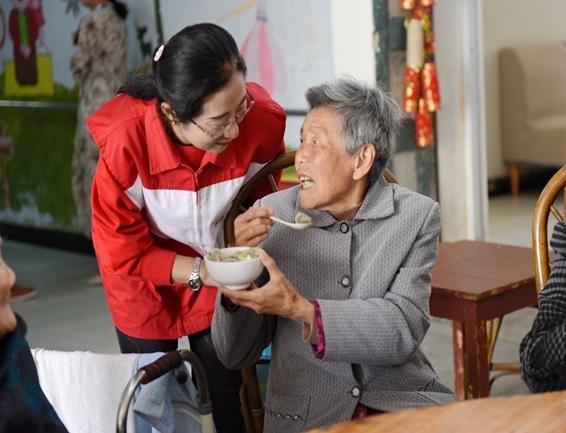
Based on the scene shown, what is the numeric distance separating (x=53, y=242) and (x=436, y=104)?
327 cm

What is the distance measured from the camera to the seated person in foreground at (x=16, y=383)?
138cm

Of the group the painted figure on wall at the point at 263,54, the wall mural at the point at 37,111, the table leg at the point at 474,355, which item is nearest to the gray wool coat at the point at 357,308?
the table leg at the point at 474,355

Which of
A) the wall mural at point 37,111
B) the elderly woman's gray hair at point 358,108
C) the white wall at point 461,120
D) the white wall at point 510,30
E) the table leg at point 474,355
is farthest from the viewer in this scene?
the white wall at point 510,30

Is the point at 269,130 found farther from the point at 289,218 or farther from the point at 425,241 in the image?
the point at 425,241

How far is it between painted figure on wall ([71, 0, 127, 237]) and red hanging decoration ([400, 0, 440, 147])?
5.60ft

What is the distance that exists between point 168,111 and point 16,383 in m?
0.88

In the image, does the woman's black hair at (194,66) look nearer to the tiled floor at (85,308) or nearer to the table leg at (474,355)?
the table leg at (474,355)

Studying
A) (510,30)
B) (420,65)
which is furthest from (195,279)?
(510,30)

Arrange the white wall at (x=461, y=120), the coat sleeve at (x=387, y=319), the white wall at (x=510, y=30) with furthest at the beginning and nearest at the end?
the white wall at (x=510, y=30) → the white wall at (x=461, y=120) → the coat sleeve at (x=387, y=319)

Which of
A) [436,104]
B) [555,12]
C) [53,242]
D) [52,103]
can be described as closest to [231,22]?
[436,104]

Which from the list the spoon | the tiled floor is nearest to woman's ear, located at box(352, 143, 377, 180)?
the spoon

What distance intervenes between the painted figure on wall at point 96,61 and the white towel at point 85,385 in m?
3.46

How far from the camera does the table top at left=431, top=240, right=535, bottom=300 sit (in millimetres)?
2820

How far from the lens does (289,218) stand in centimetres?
209
